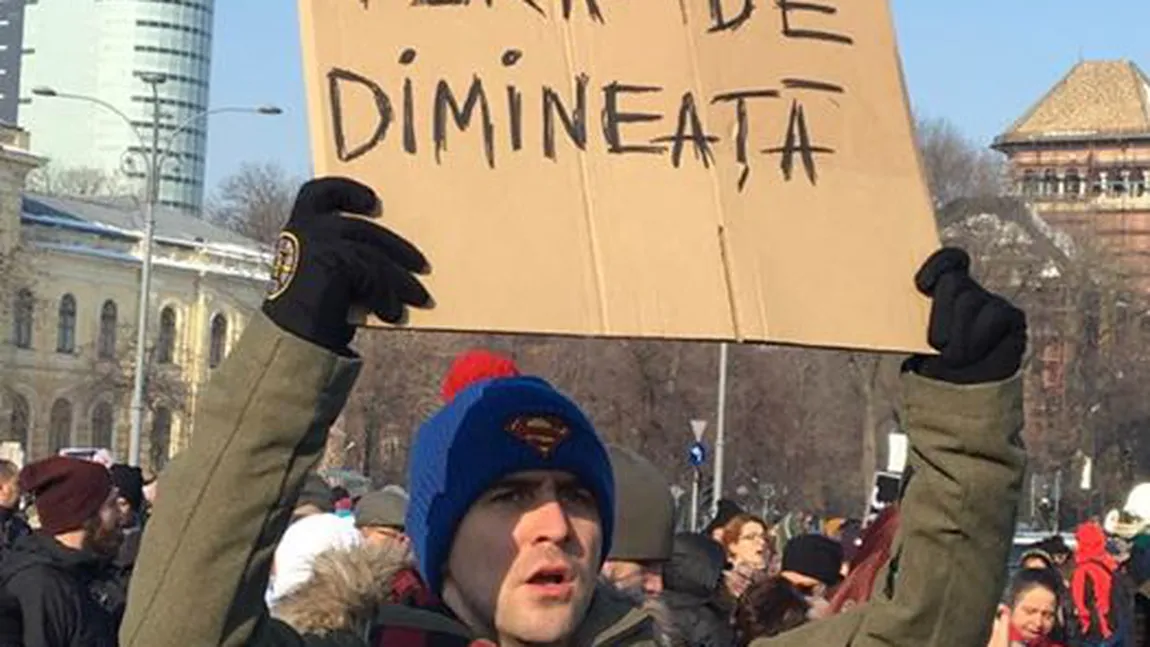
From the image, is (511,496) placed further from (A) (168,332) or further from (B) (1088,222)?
(A) (168,332)

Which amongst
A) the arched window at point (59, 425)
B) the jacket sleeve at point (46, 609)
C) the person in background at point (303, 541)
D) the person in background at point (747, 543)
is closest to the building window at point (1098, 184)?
the arched window at point (59, 425)

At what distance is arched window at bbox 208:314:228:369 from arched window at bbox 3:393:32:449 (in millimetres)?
7369

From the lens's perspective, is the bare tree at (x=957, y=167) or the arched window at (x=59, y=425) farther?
the arched window at (x=59, y=425)

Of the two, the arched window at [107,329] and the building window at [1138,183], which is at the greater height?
the building window at [1138,183]

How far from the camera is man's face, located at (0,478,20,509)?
12.7 metres

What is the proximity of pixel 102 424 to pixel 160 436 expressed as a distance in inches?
190

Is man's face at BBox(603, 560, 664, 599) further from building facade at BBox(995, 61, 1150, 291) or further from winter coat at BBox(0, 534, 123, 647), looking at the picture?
building facade at BBox(995, 61, 1150, 291)

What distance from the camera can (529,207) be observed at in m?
3.43

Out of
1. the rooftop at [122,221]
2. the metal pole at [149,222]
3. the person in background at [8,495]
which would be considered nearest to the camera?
the person in background at [8,495]

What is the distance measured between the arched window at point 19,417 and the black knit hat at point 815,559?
7925cm

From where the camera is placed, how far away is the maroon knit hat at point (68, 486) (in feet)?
24.3

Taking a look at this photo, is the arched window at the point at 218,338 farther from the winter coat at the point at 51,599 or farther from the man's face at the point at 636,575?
the man's face at the point at 636,575

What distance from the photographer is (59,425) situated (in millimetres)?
89875

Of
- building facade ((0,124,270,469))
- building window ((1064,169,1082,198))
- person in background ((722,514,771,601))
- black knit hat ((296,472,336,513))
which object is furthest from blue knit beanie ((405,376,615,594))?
building window ((1064,169,1082,198))
